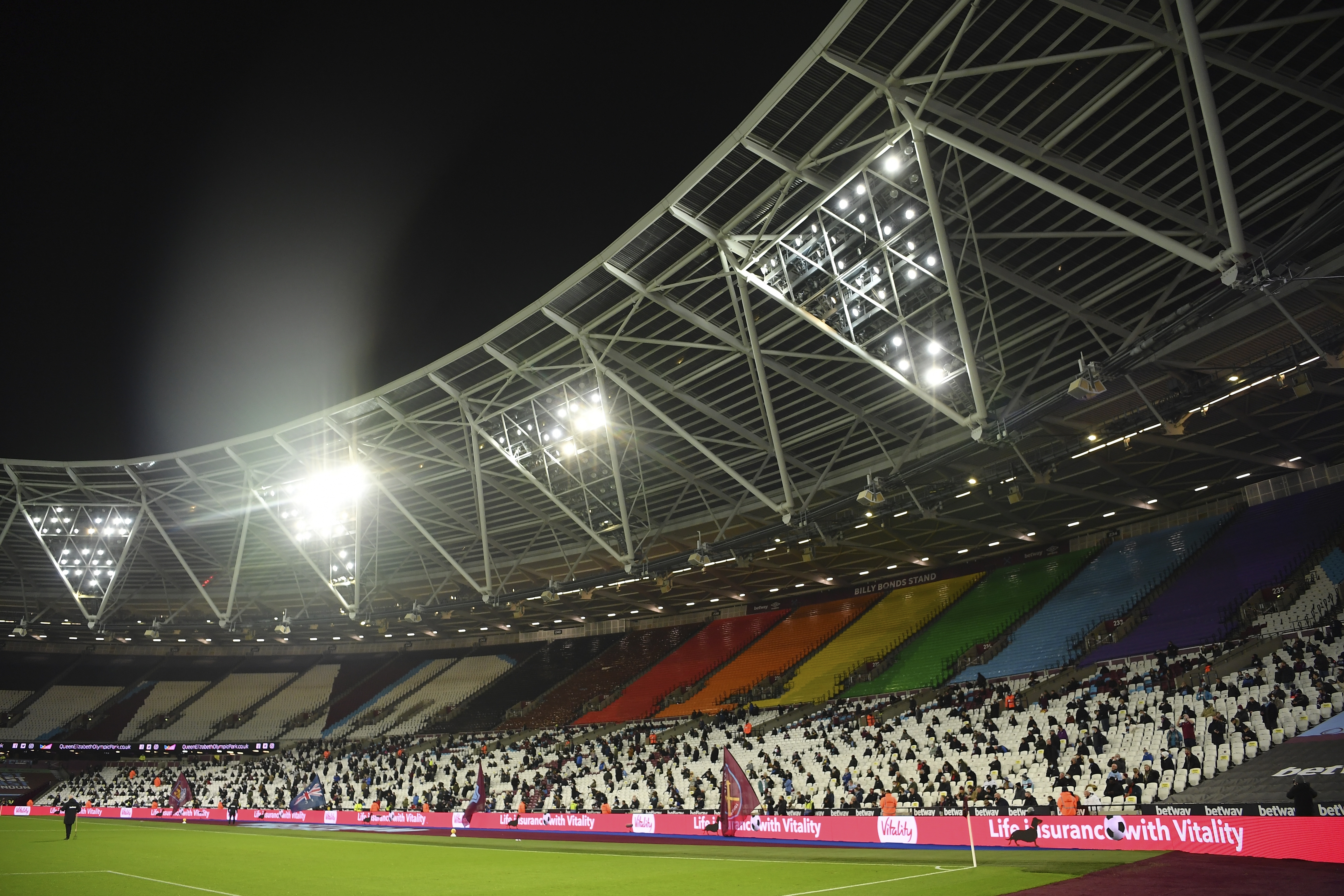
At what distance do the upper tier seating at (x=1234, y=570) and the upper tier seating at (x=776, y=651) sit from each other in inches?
684

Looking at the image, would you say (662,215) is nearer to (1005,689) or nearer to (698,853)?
(698,853)

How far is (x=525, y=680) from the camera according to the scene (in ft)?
192

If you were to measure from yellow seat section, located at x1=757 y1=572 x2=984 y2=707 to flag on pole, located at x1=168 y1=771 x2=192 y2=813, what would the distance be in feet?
104

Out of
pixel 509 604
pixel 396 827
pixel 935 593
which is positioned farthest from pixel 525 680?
pixel 935 593

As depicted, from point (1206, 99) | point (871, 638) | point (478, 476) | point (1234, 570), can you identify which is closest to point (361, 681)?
point (478, 476)

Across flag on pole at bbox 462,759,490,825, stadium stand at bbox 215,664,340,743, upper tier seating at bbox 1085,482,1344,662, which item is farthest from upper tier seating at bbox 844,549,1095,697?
stadium stand at bbox 215,664,340,743

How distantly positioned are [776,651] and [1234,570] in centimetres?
2435

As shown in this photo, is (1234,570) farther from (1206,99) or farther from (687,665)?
(687,665)

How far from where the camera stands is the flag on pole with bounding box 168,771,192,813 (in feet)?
140

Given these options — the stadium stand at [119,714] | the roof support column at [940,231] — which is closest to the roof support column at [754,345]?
the roof support column at [940,231]

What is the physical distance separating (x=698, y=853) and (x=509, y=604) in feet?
78.9

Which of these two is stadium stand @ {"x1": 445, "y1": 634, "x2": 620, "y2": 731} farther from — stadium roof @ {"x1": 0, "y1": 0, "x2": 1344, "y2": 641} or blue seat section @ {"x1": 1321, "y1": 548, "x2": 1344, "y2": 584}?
blue seat section @ {"x1": 1321, "y1": 548, "x2": 1344, "y2": 584}

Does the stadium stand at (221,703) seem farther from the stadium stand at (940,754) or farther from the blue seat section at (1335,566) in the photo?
the blue seat section at (1335,566)

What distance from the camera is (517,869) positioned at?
16.6 metres
